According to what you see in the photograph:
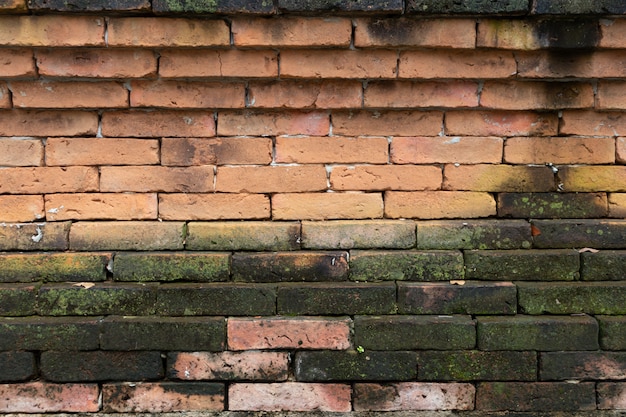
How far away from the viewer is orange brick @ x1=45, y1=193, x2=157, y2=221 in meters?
3.04

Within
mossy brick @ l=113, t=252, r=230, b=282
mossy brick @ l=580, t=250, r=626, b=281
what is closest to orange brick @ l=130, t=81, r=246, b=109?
mossy brick @ l=113, t=252, r=230, b=282

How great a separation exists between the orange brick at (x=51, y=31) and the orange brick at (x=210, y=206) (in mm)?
878

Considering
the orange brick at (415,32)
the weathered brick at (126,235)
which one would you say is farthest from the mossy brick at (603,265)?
the weathered brick at (126,235)

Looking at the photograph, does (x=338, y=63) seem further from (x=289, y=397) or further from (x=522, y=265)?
(x=289, y=397)

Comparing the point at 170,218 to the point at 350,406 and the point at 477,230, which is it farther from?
→ the point at 477,230

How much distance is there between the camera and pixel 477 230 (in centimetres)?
308

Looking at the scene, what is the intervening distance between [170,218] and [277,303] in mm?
737

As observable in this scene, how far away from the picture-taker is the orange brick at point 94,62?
2.87 meters

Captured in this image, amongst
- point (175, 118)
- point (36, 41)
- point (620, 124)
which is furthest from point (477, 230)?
point (36, 41)

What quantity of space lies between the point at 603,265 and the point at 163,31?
2.61m

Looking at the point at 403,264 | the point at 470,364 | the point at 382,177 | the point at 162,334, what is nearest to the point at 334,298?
the point at 403,264

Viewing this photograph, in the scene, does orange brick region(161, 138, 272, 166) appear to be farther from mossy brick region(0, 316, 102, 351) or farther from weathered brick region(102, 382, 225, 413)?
weathered brick region(102, 382, 225, 413)

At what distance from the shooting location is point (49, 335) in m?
2.96

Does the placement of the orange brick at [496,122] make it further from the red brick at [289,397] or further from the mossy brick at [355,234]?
the red brick at [289,397]
